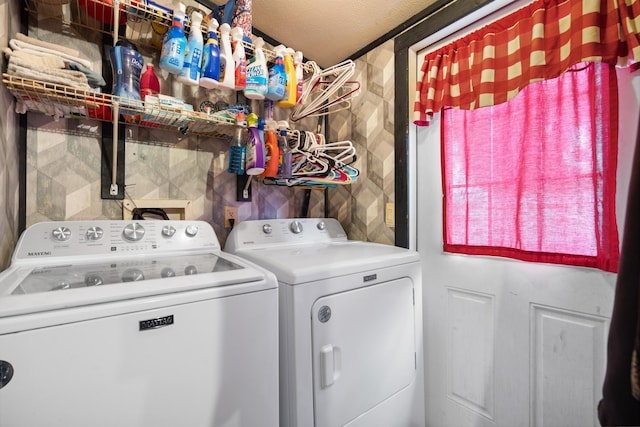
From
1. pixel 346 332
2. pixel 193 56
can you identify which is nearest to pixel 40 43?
pixel 193 56

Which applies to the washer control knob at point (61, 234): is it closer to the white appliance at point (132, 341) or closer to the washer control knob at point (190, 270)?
the white appliance at point (132, 341)

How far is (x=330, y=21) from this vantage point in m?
1.90

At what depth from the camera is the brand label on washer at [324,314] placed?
1.19m

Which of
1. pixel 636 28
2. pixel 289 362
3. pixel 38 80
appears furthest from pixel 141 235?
pixel 636 28

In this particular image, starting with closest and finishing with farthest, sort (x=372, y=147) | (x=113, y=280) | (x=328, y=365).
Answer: (x=113, y=280) < (x=328, y=365) < (x=372, y=147)

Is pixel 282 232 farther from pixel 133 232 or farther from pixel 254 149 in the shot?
pixel 133 232

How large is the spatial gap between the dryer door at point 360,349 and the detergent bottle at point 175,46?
4.14ft

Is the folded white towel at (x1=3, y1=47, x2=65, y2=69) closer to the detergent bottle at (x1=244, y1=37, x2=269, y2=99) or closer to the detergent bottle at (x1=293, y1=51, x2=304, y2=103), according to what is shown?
the detergent bottle at (x1=244, y1=37, x2=269, y2=99)

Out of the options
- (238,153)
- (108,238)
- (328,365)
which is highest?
(238,153)

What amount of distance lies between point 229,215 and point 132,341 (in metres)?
1.18

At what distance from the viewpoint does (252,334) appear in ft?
3.32

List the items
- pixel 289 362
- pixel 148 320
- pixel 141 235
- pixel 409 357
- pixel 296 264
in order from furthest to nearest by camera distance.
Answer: pixel 409 357 < pixel 141 235 < pixel 296 264 < pixel 289 362 < pixel 148 320

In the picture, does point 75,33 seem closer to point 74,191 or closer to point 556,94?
→ point 74,191

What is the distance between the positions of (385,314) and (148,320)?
1.00 metres
